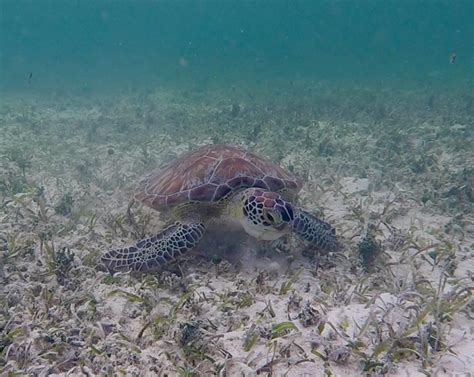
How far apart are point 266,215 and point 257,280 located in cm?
65

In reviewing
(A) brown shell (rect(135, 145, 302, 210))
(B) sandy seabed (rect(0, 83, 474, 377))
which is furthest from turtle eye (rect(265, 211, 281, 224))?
(A) brown shell (rect(135, 145, 302, 210))

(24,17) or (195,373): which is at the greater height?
(24,17)

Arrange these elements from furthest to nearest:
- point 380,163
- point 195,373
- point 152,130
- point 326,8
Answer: point 326,8 → point 152,130 → point 380,163 → point 195,373

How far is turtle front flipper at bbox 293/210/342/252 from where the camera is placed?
4281mm

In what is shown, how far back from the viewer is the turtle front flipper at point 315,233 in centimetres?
428

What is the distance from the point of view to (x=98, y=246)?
4.64 meters

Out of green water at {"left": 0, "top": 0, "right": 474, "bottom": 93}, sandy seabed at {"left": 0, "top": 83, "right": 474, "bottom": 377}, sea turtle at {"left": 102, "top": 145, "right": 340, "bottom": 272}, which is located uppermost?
green water at {"left": 0, "top": 0, "right": 474, "bottom": 93}

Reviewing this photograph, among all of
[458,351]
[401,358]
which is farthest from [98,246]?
[458,351]

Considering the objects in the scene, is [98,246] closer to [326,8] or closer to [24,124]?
[24,124]

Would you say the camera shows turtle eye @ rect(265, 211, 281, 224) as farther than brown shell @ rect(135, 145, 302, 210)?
No

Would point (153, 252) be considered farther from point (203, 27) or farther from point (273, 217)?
point (203, 27)

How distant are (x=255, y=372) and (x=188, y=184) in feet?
8.35

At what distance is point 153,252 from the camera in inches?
158

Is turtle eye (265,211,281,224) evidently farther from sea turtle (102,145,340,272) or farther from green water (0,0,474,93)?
green water (0,0,474,93)
